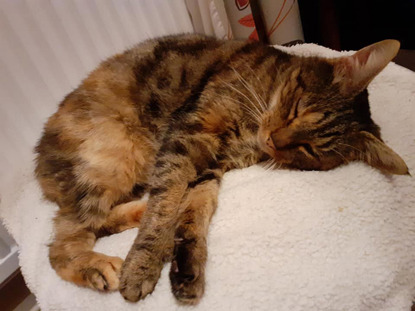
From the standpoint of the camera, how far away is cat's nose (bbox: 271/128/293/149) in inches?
39.6

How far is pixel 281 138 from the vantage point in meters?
1.01

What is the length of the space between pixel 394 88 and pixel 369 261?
852mm

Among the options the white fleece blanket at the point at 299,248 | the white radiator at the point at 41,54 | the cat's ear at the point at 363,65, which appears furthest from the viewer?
the white radiator at the point at 41,54

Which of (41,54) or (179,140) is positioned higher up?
(41,54)

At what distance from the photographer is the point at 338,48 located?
2.08m

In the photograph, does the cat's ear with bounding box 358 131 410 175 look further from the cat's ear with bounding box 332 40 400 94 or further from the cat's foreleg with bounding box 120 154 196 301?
the cat's foreleg with bounding box 120 154 196 301

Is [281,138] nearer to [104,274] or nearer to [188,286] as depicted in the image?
[188,286]

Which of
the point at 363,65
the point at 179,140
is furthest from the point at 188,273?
the point at 363,65

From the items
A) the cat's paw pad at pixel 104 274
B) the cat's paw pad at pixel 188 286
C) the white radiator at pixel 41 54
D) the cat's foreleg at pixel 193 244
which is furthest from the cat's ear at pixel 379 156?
the white radiator at pixel 41 54

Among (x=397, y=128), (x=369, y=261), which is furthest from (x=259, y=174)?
(x=397, y=128)

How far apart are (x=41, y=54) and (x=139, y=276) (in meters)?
1.13

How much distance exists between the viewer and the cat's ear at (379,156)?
3.02 ft

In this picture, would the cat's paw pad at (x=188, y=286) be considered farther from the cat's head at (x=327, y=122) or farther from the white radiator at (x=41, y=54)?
the white radiator at (x=41, y=54)

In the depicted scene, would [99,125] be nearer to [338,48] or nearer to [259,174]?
[259,174]
